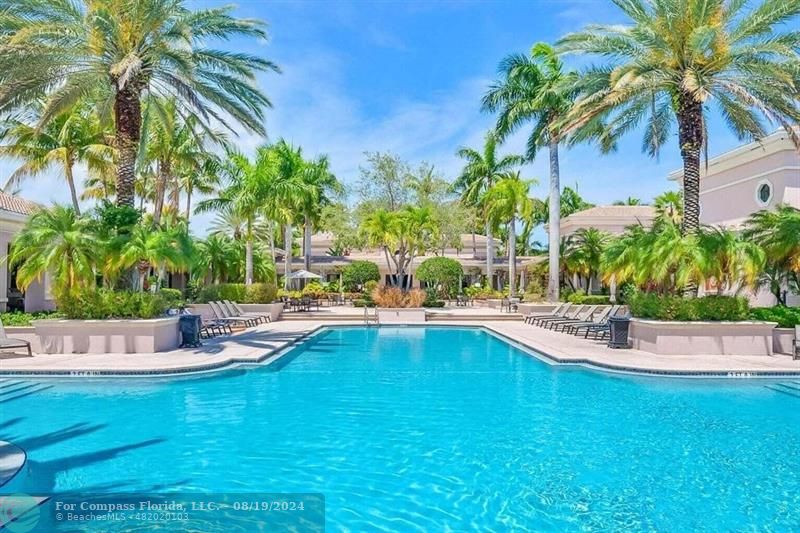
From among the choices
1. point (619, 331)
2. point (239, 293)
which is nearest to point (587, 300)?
point (619, 331)

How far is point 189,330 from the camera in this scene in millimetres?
16047

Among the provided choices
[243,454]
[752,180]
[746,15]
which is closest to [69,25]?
[243,454]

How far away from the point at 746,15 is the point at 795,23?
53.7 inches

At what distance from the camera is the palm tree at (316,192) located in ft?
130

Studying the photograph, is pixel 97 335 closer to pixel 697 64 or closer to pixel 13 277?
pixel 13 277

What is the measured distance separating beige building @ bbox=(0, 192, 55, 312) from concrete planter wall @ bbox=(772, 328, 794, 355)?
2585cm

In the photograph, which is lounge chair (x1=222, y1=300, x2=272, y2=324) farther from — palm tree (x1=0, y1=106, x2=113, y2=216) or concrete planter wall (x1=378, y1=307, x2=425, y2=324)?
palm tree (x1=0, y1=106, x2=113, y2=216)

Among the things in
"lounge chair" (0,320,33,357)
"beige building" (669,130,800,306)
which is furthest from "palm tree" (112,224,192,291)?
"beige building" (669,130,800,306)

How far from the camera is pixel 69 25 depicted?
14531 mm

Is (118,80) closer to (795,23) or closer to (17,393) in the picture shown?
(17,393)

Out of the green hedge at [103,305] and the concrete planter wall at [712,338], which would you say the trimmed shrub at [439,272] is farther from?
the green hedge at [103,305]

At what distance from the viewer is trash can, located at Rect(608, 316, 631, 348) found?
16.5 metres

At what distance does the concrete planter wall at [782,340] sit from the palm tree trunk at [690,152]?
2.64 metres

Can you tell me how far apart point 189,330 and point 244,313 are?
1045cm
